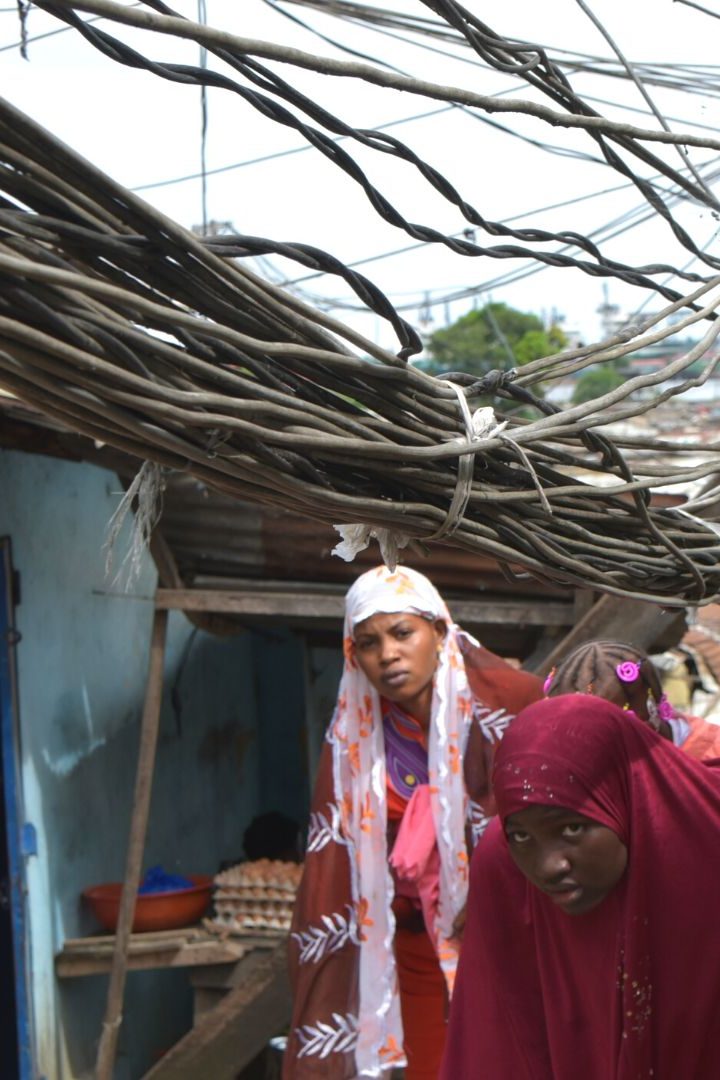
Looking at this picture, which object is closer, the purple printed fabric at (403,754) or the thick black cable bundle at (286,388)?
the thick black cable bundle at (286,388)

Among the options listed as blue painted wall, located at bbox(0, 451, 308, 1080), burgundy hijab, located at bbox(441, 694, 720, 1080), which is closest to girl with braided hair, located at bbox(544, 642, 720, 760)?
burgundy hijab, located at bbox(441, 694, 720, 1080)

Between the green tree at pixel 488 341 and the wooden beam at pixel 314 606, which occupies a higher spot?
the green tree at pixel 488 341

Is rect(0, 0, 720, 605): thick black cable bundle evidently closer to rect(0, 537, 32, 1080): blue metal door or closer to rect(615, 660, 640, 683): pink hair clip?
rect(615, 660, 640, 683): pink hair clip

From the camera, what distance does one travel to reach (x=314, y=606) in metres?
5.50

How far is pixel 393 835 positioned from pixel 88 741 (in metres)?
1.94

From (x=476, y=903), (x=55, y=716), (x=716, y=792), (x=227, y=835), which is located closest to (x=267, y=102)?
(x=716, y=792)

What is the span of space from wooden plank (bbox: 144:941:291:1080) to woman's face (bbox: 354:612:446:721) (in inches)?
64.5

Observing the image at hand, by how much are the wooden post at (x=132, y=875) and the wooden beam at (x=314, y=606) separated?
0.73ft

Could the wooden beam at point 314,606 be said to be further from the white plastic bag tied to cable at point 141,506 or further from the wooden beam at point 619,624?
the white plastic bag tied to cable at point 141,506

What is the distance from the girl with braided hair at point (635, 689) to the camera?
3.61 meters

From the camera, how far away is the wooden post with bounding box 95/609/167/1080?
17.6ft

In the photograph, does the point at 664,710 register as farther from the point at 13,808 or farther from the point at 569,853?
the point at 13,808

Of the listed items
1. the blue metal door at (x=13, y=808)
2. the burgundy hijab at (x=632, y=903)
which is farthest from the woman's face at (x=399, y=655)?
the burgundy hijab at (x=632, y=903)

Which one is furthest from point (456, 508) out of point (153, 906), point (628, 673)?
point (153, 906)
